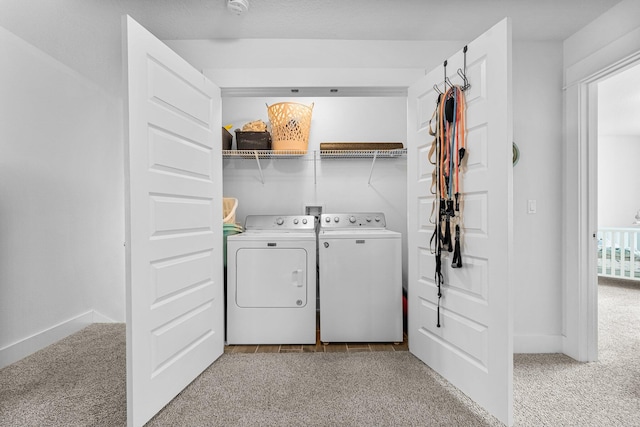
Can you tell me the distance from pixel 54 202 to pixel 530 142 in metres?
3.73

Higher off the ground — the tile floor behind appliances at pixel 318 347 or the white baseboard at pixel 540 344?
the white baseboard at pixel 540 344

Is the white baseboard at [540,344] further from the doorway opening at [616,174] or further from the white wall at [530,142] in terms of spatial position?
the doorway opening at [616,174]

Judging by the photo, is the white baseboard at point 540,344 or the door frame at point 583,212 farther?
the white baseboard at point 540,344

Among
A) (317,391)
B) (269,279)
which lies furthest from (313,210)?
(317,391)

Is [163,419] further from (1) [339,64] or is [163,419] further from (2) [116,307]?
(1) [339,64]

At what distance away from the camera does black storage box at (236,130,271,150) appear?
3057mm

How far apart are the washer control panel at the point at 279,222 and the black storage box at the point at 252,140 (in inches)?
25.3

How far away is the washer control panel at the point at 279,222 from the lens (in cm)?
312

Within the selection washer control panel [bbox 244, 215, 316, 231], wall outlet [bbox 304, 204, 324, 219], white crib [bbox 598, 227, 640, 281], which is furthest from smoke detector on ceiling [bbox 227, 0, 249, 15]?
white crib [bbox 598, 227, 640, 281]

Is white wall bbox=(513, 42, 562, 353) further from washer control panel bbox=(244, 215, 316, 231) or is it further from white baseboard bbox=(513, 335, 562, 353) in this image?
washer control panel bbox=(244, 215, 316, 231)

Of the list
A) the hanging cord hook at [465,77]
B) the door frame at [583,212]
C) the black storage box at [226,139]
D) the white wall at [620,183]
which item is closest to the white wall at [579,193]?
the door frame at [583,212]

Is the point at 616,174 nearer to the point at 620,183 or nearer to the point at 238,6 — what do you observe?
the point at 620,183

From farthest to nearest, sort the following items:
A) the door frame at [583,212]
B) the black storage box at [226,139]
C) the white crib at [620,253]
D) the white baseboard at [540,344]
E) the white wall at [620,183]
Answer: the white wall at [620,183], the white crib at [620,253], the black storage box at [226,139], the white baseboard at [540,344], the door frame at [583,212]

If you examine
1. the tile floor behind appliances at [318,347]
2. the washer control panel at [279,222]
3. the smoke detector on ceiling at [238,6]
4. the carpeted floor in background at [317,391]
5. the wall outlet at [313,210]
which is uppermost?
the smoke detector on ceiling at [238,6]
